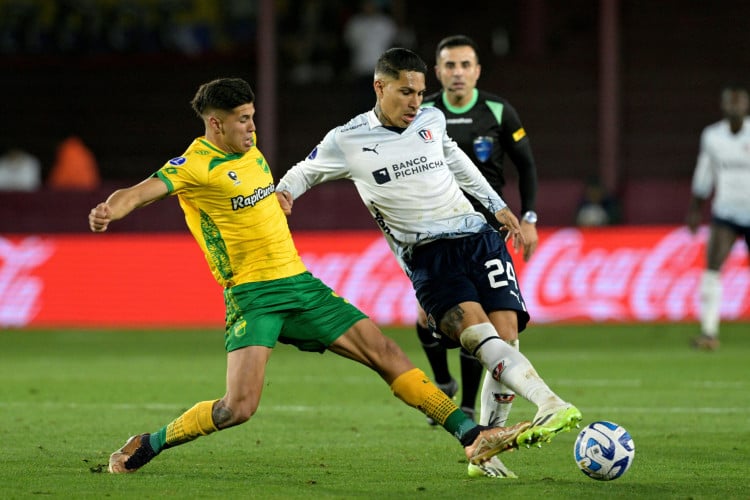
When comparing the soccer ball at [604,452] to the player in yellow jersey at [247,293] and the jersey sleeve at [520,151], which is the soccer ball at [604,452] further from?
the jersey sleeve at [520,151]

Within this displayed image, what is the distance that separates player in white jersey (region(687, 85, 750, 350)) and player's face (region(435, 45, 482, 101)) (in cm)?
514

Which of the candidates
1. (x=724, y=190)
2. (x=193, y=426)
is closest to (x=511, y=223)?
(x=193, y=426)

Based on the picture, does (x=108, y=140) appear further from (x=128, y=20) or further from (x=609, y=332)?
(x=609, y=332)

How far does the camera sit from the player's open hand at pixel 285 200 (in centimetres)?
660

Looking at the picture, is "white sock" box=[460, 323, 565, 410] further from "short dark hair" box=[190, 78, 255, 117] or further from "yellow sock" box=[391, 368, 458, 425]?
"short dark hair" box=[190, 78, 255, 117]

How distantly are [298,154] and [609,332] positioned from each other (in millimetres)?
7872

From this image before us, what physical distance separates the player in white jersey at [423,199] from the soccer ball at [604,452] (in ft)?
2.53

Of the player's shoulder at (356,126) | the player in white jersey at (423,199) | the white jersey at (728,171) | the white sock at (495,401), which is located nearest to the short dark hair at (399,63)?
the player in white jersey at (423,199)

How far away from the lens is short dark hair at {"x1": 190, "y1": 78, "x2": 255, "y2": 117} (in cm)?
633

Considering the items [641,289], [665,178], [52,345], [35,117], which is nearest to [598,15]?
[665,178]

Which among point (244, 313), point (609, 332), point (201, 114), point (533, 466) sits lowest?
point (609, 332)

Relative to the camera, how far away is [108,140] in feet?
73.8

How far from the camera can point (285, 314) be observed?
6.45m

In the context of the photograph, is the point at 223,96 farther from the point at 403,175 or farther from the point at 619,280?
the point at 619,280
